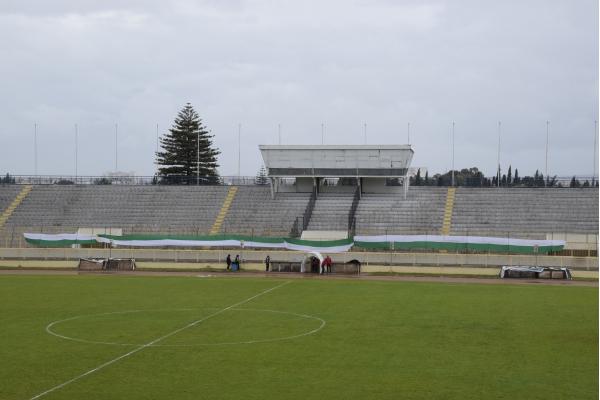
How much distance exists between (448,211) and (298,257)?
1706 centimetres

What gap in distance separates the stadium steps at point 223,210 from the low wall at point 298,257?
30.5 ft

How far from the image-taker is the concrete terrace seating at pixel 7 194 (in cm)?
7506

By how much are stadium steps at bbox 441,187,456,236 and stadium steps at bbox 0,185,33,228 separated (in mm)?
39729

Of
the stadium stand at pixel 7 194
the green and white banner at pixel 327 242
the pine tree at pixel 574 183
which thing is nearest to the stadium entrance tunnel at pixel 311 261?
the green and white banner at pixel 327 242

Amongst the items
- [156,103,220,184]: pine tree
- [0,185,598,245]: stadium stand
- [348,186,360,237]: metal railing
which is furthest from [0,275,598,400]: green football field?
[156,103,220,184]: pine tree

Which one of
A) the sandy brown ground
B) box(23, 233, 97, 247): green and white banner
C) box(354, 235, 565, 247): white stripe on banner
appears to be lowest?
the sandy brown ground

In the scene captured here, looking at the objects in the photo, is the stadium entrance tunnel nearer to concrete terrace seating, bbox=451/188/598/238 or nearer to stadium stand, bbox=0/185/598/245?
stadium stand, bbox=0/185/598/245

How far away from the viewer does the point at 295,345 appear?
23016 mm

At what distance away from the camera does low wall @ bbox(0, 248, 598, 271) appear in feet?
175

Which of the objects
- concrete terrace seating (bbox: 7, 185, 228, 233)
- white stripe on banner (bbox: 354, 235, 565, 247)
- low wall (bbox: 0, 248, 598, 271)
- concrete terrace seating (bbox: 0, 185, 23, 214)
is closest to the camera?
low wall (bbox: 0, 248, 598, 271)

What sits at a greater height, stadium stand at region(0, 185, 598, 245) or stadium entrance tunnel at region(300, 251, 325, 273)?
stadium stand at region(0, 185, 598, 245)

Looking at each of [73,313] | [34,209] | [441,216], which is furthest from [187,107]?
[73,313]

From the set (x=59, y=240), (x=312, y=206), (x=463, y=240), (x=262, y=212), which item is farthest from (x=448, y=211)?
(x=59, y=240)

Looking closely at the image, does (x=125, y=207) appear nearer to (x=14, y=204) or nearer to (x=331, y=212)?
(x=14, y=204)
